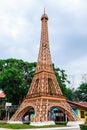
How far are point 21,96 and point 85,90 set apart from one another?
88.8ft

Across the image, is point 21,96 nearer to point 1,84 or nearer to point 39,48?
→ point 1,84

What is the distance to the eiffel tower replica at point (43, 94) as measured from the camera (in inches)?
1190

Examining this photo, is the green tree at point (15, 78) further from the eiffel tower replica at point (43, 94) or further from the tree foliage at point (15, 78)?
the eiffel tower replica at point (43, 94)

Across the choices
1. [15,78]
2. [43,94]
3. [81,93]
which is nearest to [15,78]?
[15,78]

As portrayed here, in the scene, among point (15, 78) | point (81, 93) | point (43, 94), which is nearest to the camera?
point (43, 94)

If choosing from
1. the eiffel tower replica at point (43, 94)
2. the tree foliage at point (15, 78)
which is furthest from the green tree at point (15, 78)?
the eiffel tower replica at point (43, 94)

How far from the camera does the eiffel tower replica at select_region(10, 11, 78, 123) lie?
30220 millimetres

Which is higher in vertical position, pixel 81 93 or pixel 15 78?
pixel 15 78

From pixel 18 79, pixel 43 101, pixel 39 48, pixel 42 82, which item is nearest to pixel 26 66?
pixel 18 79

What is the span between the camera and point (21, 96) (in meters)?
45.2

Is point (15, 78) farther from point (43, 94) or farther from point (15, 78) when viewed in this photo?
point (43, 94)

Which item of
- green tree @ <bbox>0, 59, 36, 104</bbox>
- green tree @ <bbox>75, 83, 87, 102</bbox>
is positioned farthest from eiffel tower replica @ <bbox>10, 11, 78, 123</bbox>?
green tree @ <bbox>75, 83, 87, 102</bbox>

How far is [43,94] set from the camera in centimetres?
3088

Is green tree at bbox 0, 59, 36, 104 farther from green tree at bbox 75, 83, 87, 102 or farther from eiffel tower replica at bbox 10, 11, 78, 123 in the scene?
green tree at bbox 75, 83, 87, 102
